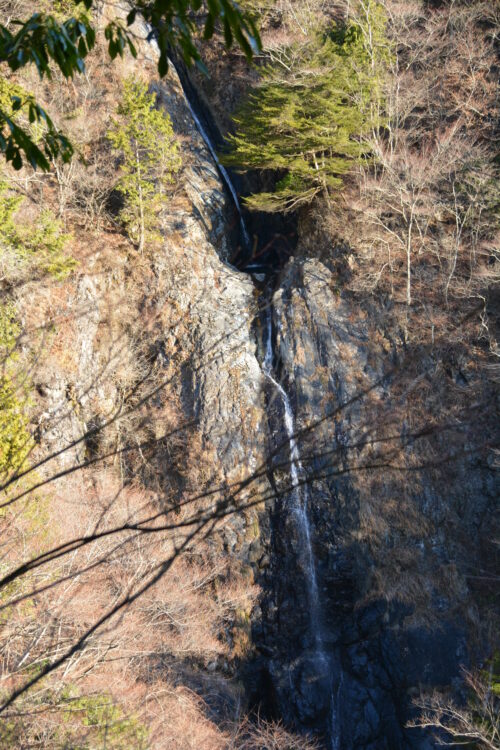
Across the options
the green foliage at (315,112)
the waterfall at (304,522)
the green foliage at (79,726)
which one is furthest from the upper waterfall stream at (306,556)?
the green foliage at (79,726)

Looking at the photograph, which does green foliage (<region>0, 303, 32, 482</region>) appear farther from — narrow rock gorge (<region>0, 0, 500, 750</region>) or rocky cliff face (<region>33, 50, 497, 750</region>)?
rocky cliff face (<region>33, 50, 497, 750</region>)

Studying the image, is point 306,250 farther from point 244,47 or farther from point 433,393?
point 244,47

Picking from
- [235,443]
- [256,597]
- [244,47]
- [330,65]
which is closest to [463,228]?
[330,65]

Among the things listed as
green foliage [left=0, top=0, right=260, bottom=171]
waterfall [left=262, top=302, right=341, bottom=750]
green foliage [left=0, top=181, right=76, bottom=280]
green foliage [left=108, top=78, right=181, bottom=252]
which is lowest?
waterfall [left=262, top=302, right=341, bottom=750]

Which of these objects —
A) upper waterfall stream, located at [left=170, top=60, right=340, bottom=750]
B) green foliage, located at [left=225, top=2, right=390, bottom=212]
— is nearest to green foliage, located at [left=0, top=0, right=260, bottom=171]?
upper waterfall stream, located at [left=170, top=60, right=340, bottom=750]

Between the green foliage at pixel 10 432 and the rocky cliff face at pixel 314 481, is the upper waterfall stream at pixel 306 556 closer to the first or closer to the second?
the rocky cliff face at pixel 314 481

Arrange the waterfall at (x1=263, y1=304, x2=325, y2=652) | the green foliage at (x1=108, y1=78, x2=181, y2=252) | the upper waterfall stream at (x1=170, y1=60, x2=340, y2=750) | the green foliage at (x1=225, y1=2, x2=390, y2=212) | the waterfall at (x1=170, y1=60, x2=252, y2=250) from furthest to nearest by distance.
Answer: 1. the waterfall at (x1=170, y1=60, x2=252, y2=250)
2. the green foliage at (x1=225, y1=2, x2=390, y2=212)
3. the green foliage at (x1=108, y1=78, x2=181, y2=252)
4. the waterfall at (x1=263, y1=304, x2=325, y2=652)
5. the upper waterfall stream at (x1=170, y1=60, x2=340, y2=750)
